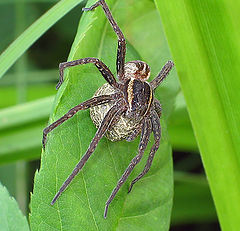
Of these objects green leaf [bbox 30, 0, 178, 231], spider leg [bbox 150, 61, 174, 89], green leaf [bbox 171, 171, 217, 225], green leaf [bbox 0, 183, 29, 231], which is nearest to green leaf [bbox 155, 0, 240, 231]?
green leaf [bbox 30, 0, 178, 231]

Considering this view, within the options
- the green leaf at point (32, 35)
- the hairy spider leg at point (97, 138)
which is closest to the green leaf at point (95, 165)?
the hairy spider leg at point (97, 138)

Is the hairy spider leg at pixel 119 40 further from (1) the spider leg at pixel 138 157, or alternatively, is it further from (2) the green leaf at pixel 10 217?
(2) the green leaf at pixel 10 217

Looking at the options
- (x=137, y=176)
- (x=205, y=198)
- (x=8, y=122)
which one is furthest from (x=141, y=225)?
(x=205, y=198)

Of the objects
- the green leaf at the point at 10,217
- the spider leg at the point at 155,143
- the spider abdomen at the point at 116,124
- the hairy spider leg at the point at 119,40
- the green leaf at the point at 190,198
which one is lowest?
the green leaf at the point at 190,198

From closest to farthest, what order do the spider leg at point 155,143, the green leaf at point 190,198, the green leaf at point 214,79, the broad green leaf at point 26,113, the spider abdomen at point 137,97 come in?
the green leaf at point 214,79 < the spider leg at point 155,143 < the spider abdomen at point 137,97 < the broad green leaf at point 26,113 < the green leaf at point 190,198

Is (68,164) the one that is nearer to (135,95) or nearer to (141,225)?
(141,225)

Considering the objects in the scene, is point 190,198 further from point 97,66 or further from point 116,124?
point 97,66

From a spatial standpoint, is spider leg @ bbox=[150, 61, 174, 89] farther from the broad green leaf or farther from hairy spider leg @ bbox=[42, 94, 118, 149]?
the broad green leaf

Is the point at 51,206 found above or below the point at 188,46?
below
